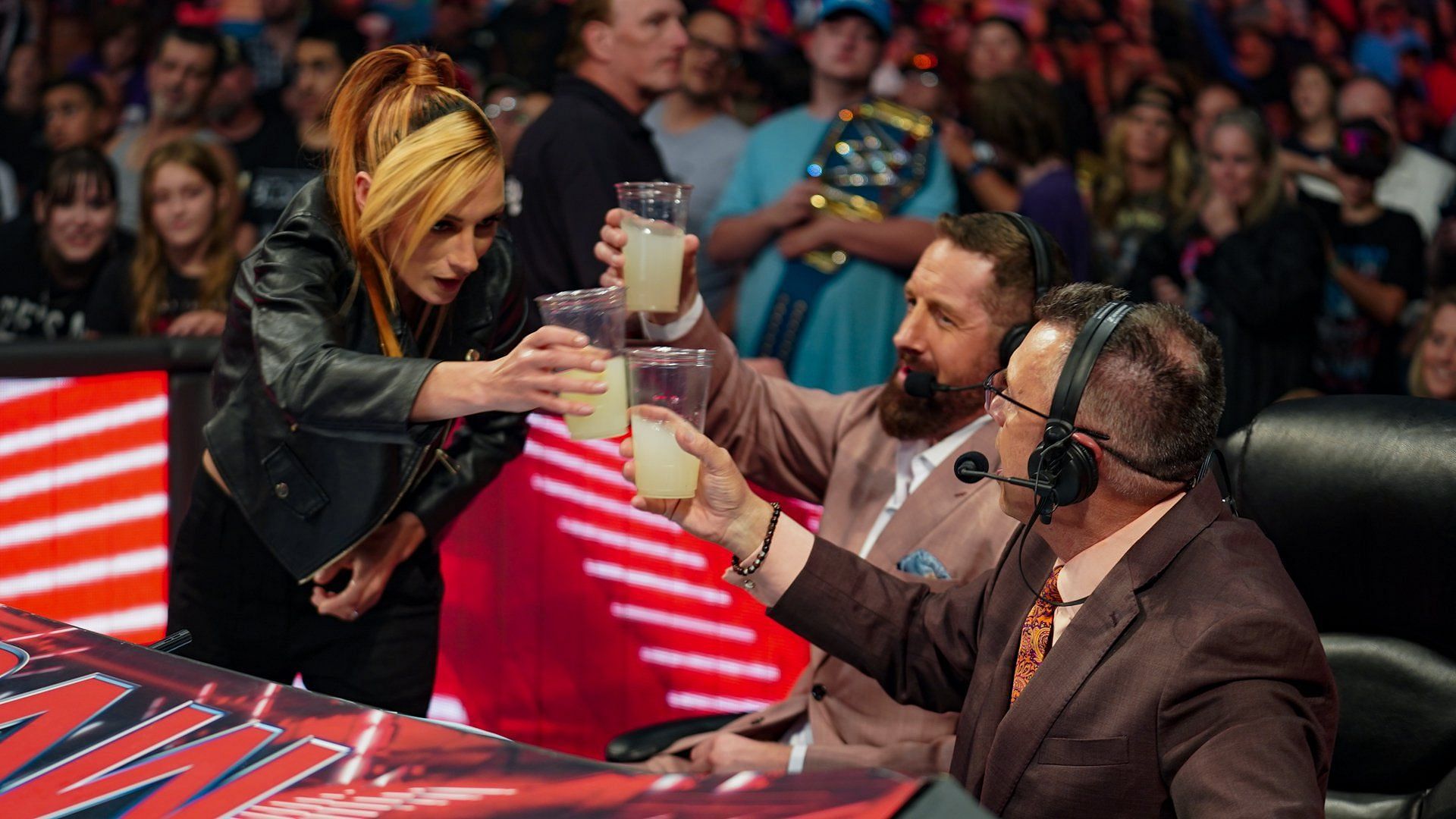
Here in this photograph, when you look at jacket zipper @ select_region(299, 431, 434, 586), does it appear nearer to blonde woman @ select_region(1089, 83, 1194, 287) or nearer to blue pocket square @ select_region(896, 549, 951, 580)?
blue pocket square @ select_region(896, 549, 951, 580)

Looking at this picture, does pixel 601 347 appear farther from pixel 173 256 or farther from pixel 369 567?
pixel 173 256

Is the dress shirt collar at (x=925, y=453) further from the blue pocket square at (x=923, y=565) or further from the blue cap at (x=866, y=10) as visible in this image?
the blue cap at (x=866, y=10)

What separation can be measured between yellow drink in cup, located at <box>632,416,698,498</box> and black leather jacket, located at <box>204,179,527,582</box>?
0.32m

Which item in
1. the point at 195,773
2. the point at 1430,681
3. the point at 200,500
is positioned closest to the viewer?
the point at 195,773

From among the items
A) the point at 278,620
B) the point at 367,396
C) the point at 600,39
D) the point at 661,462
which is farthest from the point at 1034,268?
the point at 600,39

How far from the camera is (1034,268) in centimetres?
290

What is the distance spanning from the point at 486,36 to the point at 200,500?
579cm

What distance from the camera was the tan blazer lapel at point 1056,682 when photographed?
2.00 metres

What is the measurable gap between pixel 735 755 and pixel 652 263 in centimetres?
91

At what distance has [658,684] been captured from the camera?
3855mm

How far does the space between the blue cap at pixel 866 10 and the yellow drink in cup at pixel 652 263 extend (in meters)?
2.41

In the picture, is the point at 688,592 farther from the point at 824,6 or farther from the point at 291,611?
the point at 824,6

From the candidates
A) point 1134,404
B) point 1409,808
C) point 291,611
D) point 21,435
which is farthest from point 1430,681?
point 21,435

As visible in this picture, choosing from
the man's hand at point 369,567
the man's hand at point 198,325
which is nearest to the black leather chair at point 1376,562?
the man's hand at point 369,567
